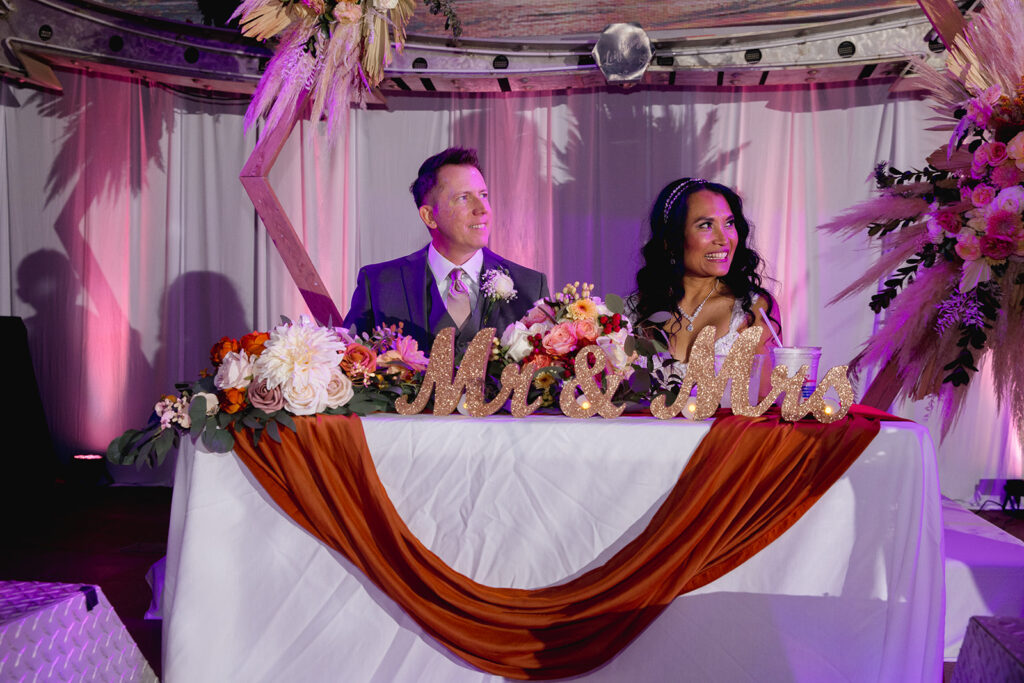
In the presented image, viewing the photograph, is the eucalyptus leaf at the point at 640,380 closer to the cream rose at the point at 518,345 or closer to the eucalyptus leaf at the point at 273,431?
the cream rose at the point at 518,345

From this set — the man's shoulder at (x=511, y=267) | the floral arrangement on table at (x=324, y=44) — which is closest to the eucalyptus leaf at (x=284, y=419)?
the floral arrangement on table at (x=324, y=44)

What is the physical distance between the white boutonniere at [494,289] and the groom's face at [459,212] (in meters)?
0.16

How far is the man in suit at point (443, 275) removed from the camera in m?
3.34

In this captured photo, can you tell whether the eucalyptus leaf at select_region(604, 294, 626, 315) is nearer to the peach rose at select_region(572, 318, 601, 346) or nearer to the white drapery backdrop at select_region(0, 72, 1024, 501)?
the peach rose at select_region(572, 318, 601, 346)

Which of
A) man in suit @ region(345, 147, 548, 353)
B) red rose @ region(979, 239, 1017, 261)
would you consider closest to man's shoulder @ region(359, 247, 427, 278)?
man in suit @ region(345, 147, 548, 353)

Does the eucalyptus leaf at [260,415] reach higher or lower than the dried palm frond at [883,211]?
lower

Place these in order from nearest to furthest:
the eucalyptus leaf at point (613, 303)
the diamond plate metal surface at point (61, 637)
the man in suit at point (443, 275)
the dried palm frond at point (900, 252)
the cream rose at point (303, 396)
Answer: the diamond plate metal surface at point (61, 637) → the cream rose at point (303, 396) → the eucalyptus leaf at point (613, 303) → the dried palm frond at point (900, 252) → the man in suit at point (443, 275)

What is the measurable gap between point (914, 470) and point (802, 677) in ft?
1.86

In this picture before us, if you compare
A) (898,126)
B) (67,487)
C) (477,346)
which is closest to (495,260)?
(477,346)

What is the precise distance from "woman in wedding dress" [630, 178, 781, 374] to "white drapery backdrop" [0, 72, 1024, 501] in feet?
6.23

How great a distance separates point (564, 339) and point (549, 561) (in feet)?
1.94

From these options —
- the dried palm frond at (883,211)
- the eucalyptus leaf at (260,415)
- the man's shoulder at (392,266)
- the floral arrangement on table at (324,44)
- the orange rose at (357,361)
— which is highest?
the floral arrangement on table at (324,44)

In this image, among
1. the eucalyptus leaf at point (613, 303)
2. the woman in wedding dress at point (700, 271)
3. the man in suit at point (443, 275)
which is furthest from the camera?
the man in suit at point (443, 275)

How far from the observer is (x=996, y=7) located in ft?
7.26
